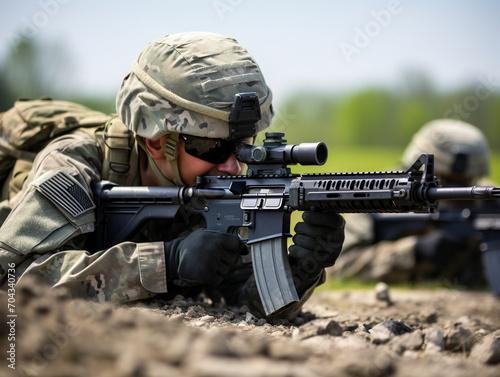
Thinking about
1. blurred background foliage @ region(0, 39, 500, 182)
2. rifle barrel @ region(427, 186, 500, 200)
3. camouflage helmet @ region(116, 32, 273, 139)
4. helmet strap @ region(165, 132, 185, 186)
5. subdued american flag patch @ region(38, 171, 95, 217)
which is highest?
camouflage helmet @ region(116, 32, 273, 139)

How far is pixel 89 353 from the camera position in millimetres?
2035

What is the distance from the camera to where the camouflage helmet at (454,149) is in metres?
8.42

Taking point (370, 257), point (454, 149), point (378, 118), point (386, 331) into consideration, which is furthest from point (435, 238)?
point (378, 118)

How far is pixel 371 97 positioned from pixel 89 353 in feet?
79.6

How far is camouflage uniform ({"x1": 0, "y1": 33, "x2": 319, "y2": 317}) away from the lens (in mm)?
3785

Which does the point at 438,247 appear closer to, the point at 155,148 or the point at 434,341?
the point at 155,148

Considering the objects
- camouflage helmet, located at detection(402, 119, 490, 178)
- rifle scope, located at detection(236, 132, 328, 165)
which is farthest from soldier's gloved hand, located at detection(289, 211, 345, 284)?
camouflage helmet, located at detection(402, 119, 490, 178)

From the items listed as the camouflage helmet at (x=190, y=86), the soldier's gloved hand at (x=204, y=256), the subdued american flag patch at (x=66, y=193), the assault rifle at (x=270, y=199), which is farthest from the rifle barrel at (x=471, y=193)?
the subdued american flag patch at (x=66, y=193)

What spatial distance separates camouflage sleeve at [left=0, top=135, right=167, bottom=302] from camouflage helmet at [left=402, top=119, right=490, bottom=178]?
549cm

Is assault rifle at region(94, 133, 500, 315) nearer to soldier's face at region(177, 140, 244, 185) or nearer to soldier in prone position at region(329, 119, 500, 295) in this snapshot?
soldier's face at region(177, 140, 244, 185)

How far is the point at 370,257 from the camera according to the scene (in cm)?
840

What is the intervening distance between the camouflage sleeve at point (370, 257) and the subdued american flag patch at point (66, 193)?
498cm

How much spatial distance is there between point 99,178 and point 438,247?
17.4ft

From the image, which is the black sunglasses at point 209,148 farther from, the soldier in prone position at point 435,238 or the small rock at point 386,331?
the soldier in prone position at point 435,238
